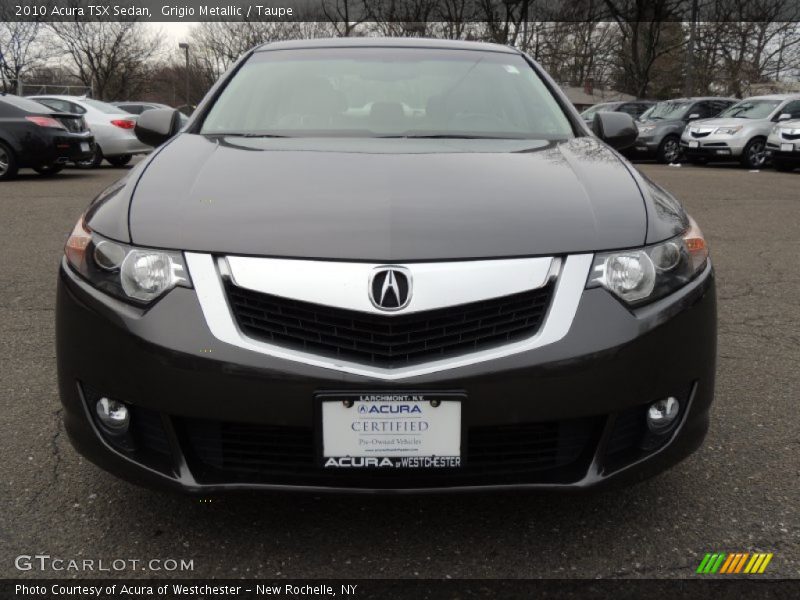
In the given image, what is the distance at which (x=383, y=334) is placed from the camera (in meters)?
1.83

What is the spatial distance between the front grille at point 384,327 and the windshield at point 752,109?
17053 millimetres

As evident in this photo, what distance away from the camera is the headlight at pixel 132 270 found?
1919 millimetres

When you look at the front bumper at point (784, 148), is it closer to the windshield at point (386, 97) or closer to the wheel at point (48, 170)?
the wheel at point (48, 170)

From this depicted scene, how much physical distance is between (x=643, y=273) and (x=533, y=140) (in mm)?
993

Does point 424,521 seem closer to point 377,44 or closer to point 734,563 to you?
A: point 734,563

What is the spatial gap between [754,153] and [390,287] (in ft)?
55.6

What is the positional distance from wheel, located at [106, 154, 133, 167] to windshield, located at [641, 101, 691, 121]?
12040 millimetres

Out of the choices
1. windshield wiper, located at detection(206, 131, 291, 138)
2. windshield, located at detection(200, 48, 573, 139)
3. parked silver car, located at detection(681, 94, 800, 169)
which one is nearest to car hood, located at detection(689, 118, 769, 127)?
parked silver car, located at detection(681, 94, 800, 169)

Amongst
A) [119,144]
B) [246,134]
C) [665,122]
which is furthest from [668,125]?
[246,134]

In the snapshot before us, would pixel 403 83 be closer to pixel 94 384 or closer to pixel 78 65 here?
pixel 94 384

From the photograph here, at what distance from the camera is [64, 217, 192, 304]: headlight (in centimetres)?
192

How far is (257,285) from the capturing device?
185 centimetres

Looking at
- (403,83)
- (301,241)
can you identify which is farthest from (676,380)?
(403,83)

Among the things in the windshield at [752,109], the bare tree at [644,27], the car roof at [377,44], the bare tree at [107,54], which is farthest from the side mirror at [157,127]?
the bare tree at [107,54]
